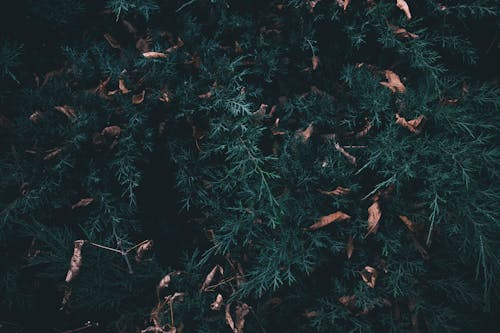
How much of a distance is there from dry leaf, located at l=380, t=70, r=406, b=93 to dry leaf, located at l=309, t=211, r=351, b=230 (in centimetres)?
51

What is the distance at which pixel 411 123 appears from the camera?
159 centimetres

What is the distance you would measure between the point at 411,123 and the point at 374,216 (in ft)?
1.21

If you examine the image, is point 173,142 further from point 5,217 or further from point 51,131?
point 5,217

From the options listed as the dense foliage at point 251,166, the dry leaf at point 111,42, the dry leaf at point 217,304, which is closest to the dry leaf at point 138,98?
the dense foliage at point 251,166

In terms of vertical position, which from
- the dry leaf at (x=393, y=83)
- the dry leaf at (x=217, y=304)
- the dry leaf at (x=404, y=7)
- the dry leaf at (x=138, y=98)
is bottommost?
the dry leaf at (x=217, y=304)

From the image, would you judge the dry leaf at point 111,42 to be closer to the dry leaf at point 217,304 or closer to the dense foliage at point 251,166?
the dense foliage at point 251,166

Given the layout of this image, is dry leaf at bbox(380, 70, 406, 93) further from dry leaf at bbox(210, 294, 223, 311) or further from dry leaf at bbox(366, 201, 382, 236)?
dry leaf at bbox(210, 294, 223, 311)

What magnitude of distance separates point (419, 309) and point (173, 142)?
1.14m

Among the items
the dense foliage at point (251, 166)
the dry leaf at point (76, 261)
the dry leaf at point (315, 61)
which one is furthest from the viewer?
the dry leaf at point (315, 61)

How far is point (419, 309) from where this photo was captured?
1.64 m

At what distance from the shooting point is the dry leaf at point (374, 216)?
155cm

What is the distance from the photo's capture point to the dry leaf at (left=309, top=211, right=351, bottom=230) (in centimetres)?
158

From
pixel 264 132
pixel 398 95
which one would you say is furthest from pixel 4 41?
pixel 398 95

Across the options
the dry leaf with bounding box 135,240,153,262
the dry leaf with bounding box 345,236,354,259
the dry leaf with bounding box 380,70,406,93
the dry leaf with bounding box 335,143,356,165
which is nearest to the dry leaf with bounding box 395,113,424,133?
the dry leaf with bounding box 380,70,406,93
